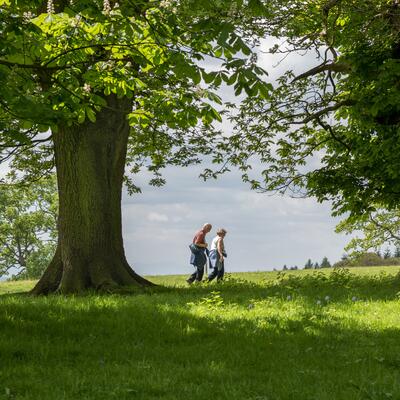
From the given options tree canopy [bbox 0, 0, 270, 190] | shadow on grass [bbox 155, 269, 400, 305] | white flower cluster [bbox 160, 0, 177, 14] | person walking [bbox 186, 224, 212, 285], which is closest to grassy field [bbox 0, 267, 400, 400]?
shadow on grass [bbox 155, 269, 400, 305]

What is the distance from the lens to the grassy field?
5984mm

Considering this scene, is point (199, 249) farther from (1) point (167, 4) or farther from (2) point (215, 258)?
(1) point (167, 4)

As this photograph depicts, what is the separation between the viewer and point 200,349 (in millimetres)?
7766

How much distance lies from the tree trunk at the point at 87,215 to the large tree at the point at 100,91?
0.03 metres

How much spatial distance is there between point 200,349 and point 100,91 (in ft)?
16.0

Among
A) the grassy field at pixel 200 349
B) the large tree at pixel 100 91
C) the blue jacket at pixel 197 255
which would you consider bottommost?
the grassy field at pixel 200 349

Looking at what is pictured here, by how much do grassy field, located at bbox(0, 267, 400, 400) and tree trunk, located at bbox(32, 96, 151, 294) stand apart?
3.34m

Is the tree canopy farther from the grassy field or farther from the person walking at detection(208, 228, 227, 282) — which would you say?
the person walking at detection(208, 228, 227, 282)

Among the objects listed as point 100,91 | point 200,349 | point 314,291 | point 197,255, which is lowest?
point 200,349

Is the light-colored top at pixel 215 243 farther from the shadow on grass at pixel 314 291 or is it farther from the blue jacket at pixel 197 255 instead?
the shadow on grass at pixel 314 291

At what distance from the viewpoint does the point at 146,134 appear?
20.5 m

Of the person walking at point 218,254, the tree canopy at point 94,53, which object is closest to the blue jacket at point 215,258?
the person walking at point 218,254

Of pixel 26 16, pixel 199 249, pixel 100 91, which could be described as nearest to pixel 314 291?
pixel 199 249

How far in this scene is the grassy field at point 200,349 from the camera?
5.98 meters
